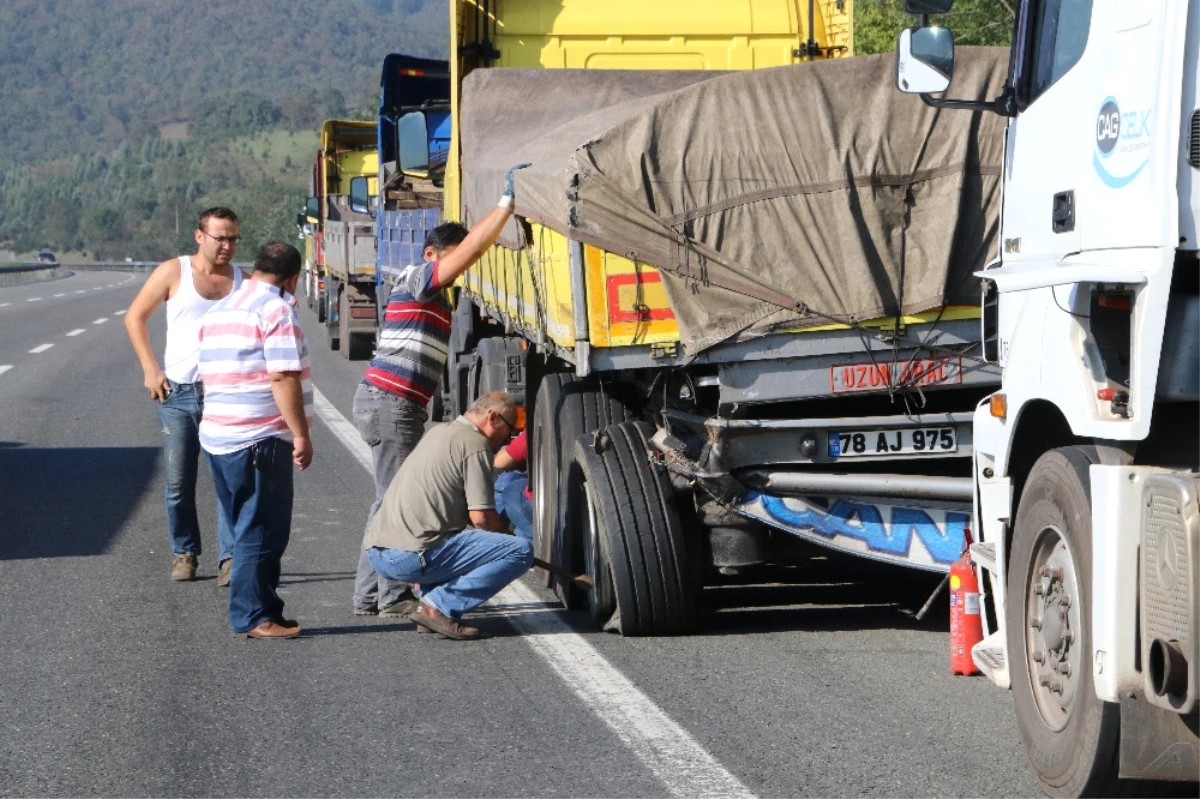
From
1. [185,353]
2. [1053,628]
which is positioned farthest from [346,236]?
[1053,628]

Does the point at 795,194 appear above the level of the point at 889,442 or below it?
above

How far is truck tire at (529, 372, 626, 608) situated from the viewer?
7.62 meters

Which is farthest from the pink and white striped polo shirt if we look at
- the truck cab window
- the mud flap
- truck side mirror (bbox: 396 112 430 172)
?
truck side mirror (bbox: 396 112 430 172)

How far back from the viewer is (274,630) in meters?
7.14

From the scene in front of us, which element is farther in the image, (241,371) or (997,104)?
(241,371)

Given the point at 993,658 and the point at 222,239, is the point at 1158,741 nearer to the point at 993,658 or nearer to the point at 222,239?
the point at 993,658

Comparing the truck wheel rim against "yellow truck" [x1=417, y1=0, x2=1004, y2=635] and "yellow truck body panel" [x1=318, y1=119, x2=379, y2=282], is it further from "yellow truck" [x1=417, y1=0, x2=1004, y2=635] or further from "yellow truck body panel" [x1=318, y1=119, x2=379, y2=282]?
"yellow truck body panel" [x1=318, y1=119, x2=379, y2=282]

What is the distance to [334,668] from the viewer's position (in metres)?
6.64

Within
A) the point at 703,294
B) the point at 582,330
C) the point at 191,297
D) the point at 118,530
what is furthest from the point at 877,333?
the point at 118,530

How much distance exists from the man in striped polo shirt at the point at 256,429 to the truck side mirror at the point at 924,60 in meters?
2.89

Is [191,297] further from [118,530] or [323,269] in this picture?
[323,269]

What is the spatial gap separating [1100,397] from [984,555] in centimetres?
128

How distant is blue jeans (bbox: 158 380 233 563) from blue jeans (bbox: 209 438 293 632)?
1.31 m

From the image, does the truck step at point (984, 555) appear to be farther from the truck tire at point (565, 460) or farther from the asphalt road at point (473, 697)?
the truck tire at point (565, 460)
